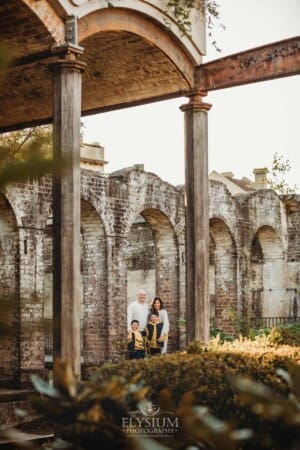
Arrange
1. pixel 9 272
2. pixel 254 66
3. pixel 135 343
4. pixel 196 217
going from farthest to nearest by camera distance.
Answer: pixel 9 272, pixel 135 343, pixel 196 217, pixel 254 66

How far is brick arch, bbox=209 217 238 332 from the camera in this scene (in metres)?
21.3

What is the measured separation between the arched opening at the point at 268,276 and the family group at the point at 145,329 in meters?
10.3

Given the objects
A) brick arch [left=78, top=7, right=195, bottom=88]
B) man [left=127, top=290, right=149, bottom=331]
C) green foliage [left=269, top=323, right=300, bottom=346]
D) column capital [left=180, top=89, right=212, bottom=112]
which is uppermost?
brick arch [left=78, top=7, right=195, bottom=88]

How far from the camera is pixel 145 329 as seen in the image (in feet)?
45.1

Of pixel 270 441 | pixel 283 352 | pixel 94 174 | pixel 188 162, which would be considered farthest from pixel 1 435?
pixel 94 174

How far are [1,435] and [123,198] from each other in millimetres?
16012

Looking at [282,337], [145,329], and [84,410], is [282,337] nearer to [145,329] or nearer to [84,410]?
[145,329]

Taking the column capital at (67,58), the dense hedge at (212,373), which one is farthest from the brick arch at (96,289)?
the dense hedge at (212,373)

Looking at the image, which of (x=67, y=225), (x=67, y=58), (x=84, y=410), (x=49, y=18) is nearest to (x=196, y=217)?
(x=67, y=225)

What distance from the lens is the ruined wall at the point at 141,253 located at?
14.8 metres

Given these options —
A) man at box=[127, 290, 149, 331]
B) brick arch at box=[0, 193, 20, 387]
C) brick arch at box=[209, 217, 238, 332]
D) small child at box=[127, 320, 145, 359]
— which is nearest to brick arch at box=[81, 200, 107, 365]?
brick arch at box=[0, 193, 20, 387]

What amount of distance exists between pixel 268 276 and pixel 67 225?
16623 millimetres

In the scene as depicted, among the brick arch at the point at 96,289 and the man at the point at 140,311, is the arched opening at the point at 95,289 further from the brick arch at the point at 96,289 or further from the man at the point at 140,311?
the man at the point at 140,311

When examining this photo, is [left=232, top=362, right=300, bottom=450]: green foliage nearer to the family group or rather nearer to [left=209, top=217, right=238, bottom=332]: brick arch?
the family group
